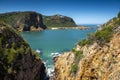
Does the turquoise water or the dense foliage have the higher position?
the dense foliage

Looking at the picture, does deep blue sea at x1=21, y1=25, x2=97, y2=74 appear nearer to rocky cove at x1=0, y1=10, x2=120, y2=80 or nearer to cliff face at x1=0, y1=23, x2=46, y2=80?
cliff face at x1=0, y1=23, x2=46, y2=80

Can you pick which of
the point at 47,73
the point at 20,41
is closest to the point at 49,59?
the point at 47,73

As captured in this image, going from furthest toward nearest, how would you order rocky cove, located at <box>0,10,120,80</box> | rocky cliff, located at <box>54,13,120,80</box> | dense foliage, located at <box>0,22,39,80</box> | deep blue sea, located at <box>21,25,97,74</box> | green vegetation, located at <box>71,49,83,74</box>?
deep blue sea, located at <box>21,25,97,74</box> → dense foliage, located at <box>0,22,39,80</box> → green vegetation, located at <box>71,49,83,74</box> → rocky cove, located at <box>0,10,120,80</box> → rocky cliff, located at <box>54,13,120,80</box>

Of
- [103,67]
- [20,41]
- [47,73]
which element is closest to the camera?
[103,67]

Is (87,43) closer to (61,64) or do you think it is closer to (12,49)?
(61,64)

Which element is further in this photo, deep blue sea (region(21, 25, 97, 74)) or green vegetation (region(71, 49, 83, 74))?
deep blue sea (region(21, 25, 97, 74))

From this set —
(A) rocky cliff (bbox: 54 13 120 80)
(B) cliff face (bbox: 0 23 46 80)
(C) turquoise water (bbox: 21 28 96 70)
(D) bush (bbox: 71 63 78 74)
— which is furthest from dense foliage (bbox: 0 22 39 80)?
(C) turquoise water (bbox: 21 28 96 70)
